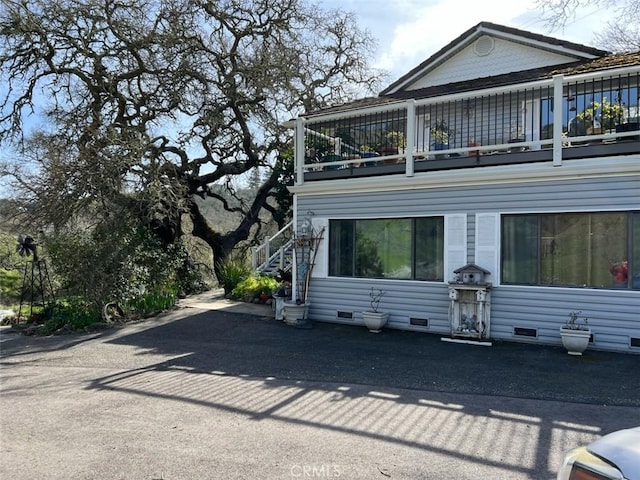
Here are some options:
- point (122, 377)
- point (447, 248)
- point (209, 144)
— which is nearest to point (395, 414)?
point (122, 377)

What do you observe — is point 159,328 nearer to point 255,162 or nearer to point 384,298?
point 384,298

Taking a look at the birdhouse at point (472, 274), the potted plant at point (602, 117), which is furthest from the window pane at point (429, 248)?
the potted plant at point (602, 117)

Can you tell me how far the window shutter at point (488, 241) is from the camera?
8234mm

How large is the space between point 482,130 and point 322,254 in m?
4.63

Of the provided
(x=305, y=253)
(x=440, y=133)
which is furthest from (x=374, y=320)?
(x=440, y=133)

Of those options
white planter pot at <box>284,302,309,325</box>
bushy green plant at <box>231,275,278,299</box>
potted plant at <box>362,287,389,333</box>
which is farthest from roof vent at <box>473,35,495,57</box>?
bushy green plant at <box>231,275,278,299</box>

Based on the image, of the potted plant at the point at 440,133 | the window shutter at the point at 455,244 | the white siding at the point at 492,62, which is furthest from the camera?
the white siding at the point at 492,62

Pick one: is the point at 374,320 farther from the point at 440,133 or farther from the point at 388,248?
the point at 440,133

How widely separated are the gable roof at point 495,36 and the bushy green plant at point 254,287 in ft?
21.8

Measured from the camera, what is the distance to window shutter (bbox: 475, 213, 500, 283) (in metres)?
8.23

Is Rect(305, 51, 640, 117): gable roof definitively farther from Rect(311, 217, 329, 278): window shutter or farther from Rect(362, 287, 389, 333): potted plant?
Rect(362, 287, 389, 333): potted plant

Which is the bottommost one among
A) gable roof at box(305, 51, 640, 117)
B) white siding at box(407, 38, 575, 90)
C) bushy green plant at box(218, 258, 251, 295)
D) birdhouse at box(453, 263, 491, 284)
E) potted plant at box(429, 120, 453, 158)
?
bushy green plant at box(218, 258, 251, 295)

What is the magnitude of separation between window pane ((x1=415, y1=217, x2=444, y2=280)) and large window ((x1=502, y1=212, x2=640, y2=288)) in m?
1.20

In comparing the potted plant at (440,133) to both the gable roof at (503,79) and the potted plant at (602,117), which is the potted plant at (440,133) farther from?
the potted plant at (602,117)
